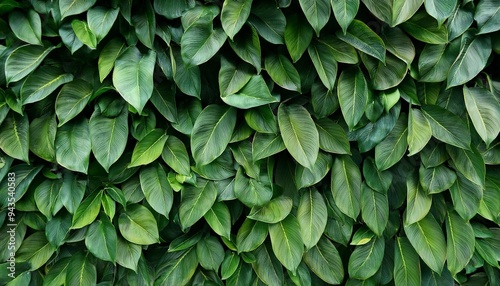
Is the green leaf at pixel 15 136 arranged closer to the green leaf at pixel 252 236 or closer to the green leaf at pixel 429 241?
the green leaf at pixel 252 236

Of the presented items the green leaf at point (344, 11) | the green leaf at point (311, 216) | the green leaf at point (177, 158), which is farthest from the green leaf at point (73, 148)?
the green leaf at point (344, 11)

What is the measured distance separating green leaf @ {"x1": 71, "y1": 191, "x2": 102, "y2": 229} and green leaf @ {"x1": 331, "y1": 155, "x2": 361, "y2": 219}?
2.23 feet

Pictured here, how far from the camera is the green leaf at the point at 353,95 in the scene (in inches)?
45.9

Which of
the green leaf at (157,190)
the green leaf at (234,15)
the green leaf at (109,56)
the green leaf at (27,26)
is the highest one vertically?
the green leaf at (234,15)

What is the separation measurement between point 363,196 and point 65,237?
34.6 inches

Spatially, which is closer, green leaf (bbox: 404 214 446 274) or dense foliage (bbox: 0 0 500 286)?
dense foliage (bbox: 0 0 500 286)

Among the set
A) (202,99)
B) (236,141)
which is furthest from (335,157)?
(202,99)

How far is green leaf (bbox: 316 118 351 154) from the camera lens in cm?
122

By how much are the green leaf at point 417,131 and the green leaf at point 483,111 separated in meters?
0.11

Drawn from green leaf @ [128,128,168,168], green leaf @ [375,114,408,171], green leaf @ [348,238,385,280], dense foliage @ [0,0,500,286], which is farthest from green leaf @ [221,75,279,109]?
green leaf @ [348,238,385,280]

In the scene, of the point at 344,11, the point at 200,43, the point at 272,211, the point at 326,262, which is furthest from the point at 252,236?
the point at 344,11

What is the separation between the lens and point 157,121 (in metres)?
1.29

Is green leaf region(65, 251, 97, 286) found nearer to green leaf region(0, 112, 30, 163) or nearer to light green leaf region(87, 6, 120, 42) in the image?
green leaf region(0, 112, 30, 163)

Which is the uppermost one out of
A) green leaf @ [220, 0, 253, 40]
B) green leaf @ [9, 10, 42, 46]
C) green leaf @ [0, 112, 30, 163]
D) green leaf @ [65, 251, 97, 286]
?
green leaf @ [220, 0, 253, 40]
